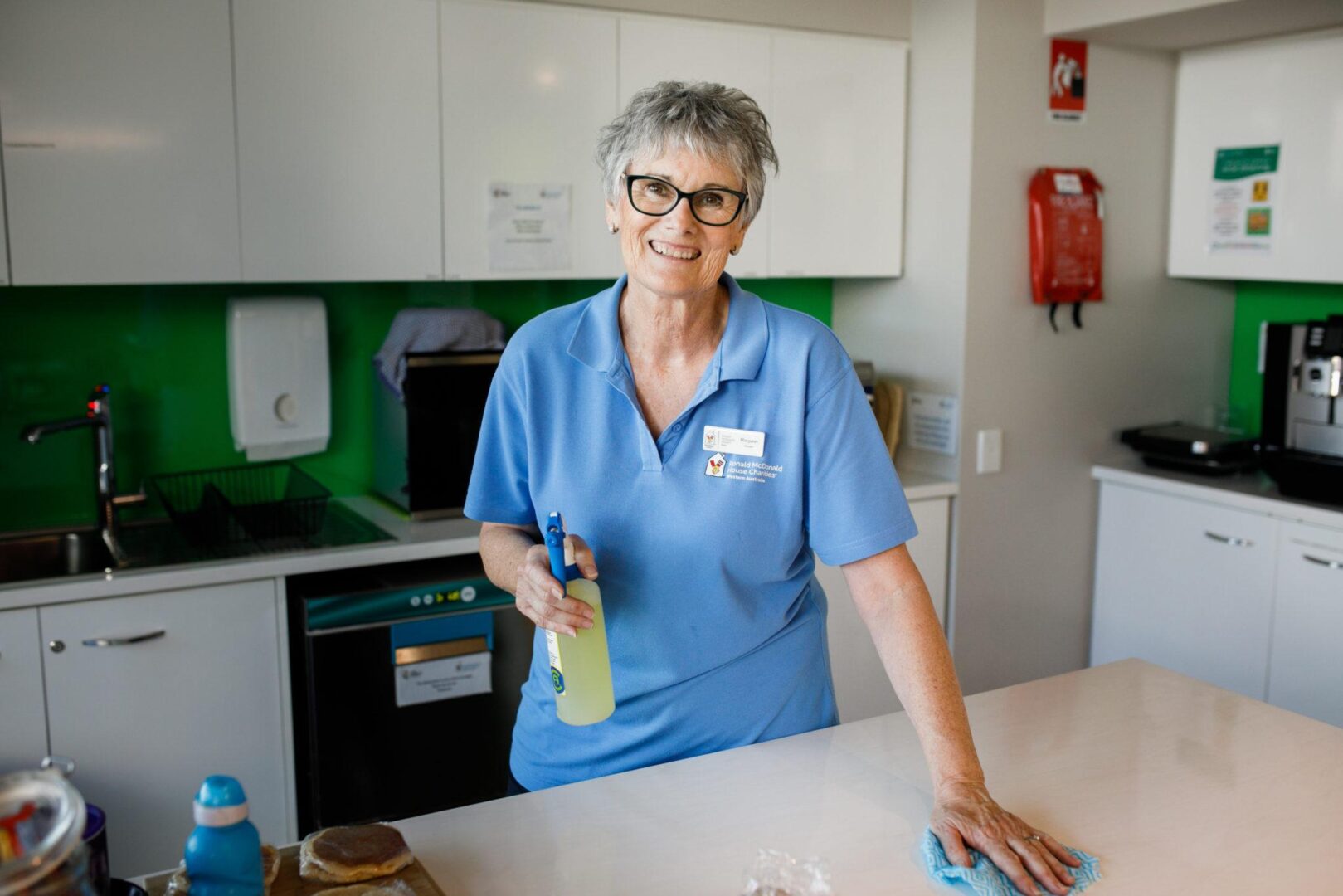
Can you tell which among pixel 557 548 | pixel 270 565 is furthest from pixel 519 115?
pixel 557 548

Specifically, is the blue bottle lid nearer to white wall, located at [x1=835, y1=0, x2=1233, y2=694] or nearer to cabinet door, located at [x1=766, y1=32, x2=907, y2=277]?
cabinet door, located at [x1=766, y1=32, x2=907, y2=277]

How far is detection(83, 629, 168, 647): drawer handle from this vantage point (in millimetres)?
2326

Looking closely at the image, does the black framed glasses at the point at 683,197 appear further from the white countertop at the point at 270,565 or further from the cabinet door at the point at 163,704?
the cabinet door at the point at 163,704

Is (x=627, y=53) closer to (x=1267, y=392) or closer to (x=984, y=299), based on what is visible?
(x=984, y=299)

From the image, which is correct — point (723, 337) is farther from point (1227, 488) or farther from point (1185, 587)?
point (1185, 587)

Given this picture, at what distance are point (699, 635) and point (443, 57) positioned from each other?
177 cm

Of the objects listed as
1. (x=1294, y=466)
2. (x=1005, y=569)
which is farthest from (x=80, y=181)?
(x=1294, y=466)

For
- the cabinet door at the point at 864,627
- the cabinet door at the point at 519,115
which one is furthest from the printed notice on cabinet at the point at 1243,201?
the cabinet door at the point at 519,115

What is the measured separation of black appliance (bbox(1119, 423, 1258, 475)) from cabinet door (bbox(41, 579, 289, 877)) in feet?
8.00

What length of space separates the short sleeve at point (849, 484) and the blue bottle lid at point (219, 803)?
766 millimetres

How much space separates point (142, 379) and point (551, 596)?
75.3 inches

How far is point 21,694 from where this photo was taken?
2271 mm

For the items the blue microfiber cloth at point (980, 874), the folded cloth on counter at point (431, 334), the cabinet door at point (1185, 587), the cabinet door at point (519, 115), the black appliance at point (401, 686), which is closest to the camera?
the blue microfiber cloth at point (980, 874)

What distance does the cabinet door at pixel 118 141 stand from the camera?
2.36 meters
